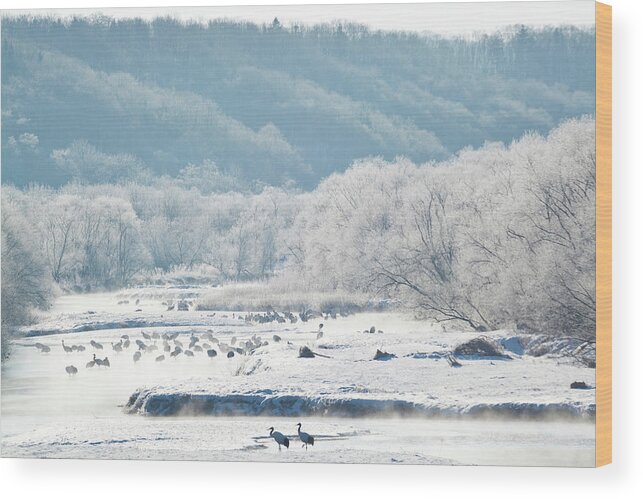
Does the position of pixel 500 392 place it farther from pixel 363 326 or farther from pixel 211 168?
pixel 211 168

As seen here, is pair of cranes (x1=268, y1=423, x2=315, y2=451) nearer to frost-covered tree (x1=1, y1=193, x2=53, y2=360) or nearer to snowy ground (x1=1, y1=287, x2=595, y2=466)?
snowy ground (x1=1, y1=287, x2=595, y2=466)

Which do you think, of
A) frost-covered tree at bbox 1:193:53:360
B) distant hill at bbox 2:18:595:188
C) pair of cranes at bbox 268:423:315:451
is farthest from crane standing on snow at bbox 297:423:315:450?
frost-covered tree at bbox 1:193:53:360

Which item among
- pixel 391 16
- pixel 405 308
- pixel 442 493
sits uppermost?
pixel 391 16

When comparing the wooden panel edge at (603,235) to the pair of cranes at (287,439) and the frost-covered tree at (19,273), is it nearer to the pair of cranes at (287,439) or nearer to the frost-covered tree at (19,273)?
the pair of cranes at (287,439)

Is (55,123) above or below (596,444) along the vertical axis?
above

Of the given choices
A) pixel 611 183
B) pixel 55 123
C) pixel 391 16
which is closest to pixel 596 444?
pixel 611 183

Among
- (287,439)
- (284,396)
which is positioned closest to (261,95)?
(284,396)
